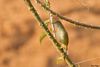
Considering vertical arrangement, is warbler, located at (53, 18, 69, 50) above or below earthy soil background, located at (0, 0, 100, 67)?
above

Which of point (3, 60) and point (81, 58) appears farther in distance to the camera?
point (3, 60)

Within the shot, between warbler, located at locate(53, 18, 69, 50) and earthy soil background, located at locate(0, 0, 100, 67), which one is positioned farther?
earthy soil background, located at locate(0, 0, 100, 67)

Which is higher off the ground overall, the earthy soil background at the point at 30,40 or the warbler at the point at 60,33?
the warbler at the point at 60,33

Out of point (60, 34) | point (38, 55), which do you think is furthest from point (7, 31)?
point (60, 34)

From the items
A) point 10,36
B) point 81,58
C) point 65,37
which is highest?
point 65,37

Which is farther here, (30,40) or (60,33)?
(30,40)

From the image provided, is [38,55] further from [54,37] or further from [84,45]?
[54,37]

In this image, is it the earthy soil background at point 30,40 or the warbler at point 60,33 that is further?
the earthy soil background at point 30,40

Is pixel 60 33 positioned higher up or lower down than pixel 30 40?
higher up
